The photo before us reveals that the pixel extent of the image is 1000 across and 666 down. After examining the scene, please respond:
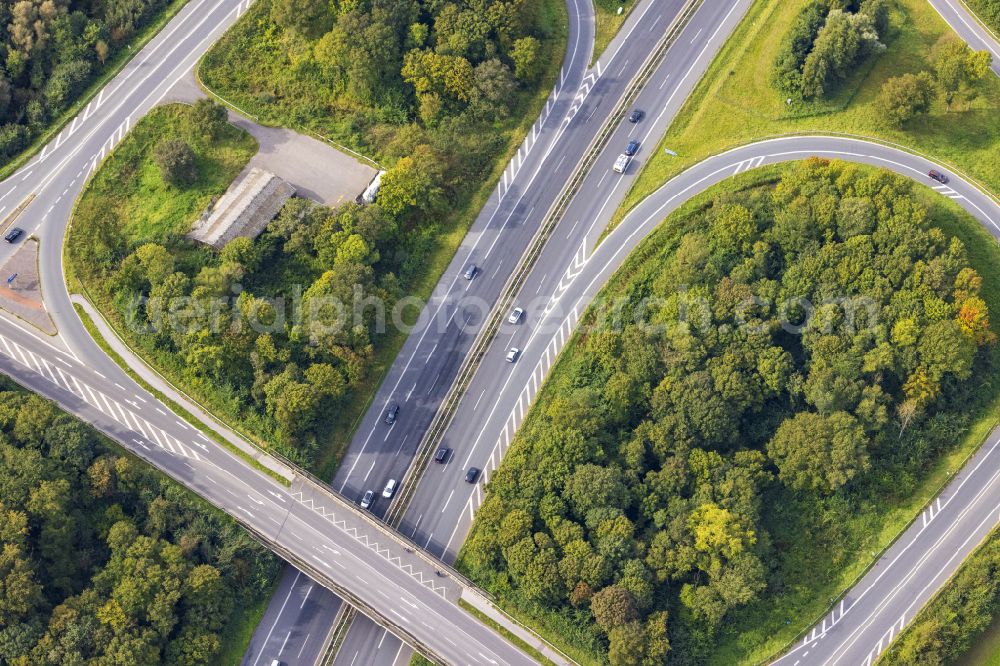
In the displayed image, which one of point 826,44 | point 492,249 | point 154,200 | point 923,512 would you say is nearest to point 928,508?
point 923,512

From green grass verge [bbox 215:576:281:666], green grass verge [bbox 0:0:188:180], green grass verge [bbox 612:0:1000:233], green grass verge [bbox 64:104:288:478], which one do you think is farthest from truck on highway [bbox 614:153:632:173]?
green grass verge [bbox 215:576:281:666]

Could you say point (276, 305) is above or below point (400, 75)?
below

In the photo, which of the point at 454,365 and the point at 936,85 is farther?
the point at 936,85

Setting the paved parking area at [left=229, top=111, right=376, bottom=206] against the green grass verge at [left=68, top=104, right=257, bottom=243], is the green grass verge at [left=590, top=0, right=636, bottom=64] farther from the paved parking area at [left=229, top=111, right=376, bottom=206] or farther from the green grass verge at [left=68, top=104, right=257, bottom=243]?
the green grass verge at [left=68, top=104, right=257, bottom=243]

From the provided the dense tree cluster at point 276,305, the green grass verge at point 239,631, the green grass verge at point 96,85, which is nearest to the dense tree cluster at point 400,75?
the green grass verge at point 96,85

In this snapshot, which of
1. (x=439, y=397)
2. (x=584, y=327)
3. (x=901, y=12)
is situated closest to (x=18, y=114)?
(x=439, y=397)

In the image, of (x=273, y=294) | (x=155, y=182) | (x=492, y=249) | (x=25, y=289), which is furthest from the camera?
(x=155, y=182)

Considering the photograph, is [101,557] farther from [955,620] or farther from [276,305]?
[955,620]
